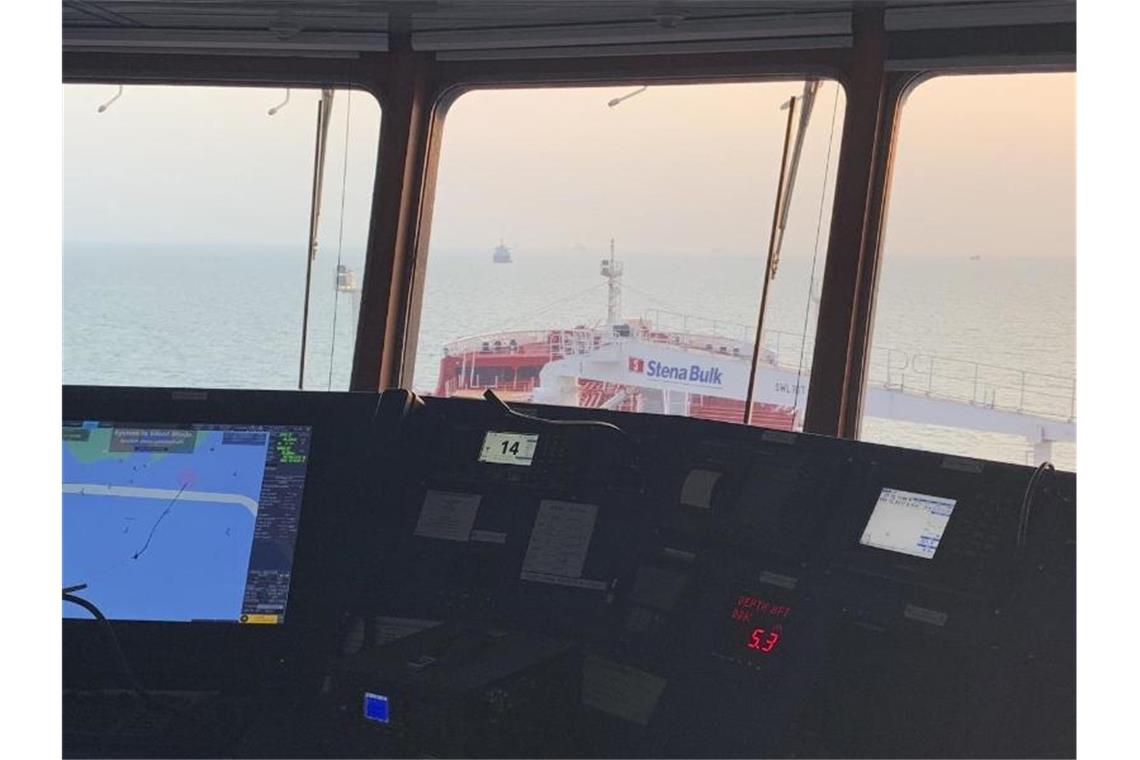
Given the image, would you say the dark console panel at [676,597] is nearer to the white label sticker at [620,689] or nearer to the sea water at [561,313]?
the white label sticker at [620,689]

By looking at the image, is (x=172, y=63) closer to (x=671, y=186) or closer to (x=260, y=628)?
(x=671, y=186)

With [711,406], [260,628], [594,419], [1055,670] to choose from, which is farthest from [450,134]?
[1055,670]

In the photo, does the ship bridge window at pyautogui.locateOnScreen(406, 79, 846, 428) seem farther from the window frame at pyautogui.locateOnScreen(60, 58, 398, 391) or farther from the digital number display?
the digital number display

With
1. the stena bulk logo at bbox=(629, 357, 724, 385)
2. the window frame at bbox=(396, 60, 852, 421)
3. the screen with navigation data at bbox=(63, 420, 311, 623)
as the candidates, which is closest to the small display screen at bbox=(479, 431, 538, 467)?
the screen with navigation data at bbox=(63, 420, 311, 623)

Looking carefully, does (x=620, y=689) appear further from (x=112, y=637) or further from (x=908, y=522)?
(x=112, y=637)

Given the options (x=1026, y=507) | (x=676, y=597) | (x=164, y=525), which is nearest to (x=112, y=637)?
(x=164, y=525)

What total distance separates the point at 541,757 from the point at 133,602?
81cm

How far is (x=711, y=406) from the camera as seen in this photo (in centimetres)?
327

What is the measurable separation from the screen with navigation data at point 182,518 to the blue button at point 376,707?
37cm

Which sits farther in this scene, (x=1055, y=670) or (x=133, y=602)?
(x=133, y=602)

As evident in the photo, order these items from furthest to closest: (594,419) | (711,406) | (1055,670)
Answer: (711,406) < (594,419) < (1055,670)

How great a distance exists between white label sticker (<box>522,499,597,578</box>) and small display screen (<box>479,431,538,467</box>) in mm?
118

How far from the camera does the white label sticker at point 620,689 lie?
1.95m

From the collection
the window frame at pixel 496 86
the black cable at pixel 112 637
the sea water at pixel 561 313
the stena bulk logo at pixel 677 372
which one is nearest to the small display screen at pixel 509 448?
the sea water at pixel 561 313
